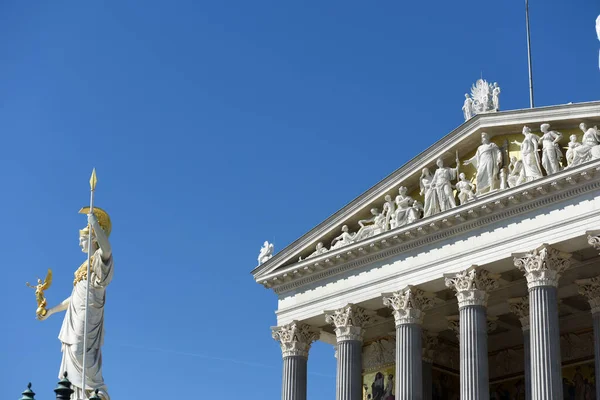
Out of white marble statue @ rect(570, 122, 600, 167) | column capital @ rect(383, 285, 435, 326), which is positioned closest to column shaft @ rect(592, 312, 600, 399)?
white marble statue @ rect(570, 122, 600, 167)

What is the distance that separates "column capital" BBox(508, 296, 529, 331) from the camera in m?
43.9

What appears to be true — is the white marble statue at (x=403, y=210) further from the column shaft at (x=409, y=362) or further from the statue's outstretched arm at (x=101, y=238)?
the statue's outstretched arm at (x=101, y=238)

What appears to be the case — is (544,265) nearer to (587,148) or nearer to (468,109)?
(587,148)

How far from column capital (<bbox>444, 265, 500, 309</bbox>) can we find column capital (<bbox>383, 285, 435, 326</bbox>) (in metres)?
1.93

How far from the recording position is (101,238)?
23.5 metres

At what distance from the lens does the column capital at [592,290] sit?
4203 centimetres

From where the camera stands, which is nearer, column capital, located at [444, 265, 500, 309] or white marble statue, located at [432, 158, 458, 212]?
column capital, located at [444, 265, 500, 309]

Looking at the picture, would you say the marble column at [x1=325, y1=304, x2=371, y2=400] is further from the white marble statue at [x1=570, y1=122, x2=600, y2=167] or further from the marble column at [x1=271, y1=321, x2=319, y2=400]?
the white marble statue at [x1=570, y1=122, x2=600, y2=167]

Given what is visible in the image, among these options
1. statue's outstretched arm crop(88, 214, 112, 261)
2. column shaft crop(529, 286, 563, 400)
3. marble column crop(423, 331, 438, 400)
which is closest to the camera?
statue's outstretched arm crop(88, 214, 112, 261)

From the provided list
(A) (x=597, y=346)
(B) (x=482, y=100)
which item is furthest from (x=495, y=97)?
(A) (x=597, y=346)

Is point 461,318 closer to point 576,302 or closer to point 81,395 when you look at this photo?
point 576,302

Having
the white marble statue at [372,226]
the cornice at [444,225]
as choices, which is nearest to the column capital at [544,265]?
the cornice at [444,225]

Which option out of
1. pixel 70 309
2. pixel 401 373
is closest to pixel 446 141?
pixel 401 373

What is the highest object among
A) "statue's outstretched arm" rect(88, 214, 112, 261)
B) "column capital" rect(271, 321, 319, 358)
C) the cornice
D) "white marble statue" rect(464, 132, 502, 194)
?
"white marble statue" rect(464, 132, 502, 194)
